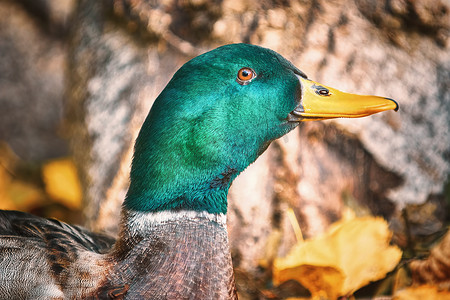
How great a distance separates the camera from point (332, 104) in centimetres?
161

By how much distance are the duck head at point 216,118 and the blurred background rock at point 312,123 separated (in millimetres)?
727

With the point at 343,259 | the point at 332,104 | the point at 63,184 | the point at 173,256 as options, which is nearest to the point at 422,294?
the point at 343,259

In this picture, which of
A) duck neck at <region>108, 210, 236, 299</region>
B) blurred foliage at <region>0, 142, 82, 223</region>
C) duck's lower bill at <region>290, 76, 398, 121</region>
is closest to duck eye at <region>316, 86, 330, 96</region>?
duck's lower bill at <region>290, 76, 398, 121</region>

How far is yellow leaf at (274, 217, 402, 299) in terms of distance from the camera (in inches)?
78.4

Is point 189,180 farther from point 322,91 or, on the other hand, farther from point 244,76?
point 322,91

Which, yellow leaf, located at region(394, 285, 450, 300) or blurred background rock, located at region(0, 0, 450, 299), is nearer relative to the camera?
yellow leaf, located at region(394, 285, 450, 300)

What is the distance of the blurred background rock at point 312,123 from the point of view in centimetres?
236

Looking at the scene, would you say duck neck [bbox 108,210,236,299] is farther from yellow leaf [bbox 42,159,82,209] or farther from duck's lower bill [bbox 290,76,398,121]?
yellow leaf [bbox 42,159,82,209]

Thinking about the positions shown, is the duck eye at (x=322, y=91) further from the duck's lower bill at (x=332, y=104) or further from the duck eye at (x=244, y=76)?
the duck eye at (x=244, y=76)

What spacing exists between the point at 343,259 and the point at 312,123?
0.66m

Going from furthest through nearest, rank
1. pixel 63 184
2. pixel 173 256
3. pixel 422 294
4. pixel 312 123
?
1. pixel 63 184
2. pixel 312 123
3. pixel 422 294
4. pixel 173 256

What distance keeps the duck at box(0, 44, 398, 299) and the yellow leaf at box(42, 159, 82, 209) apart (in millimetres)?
1495

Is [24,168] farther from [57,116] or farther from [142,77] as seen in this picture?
[142,77]

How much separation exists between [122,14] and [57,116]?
4.83ft
